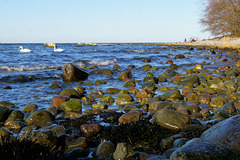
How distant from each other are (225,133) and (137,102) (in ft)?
14.9

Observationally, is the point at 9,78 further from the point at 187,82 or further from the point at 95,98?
the point at 187,82

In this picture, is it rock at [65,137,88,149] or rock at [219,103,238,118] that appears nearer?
rock at [65,137,88,149]

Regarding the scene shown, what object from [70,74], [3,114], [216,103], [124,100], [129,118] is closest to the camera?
[129,118]

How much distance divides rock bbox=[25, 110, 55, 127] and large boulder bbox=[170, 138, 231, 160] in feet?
12.2

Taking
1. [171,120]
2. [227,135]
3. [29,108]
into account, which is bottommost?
[29,108]

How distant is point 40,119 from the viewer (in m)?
5.78

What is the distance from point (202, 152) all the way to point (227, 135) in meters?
0.54

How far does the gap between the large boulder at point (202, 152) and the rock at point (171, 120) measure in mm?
1916

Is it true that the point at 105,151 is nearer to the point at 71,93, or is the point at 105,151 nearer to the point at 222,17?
the point at 71,93

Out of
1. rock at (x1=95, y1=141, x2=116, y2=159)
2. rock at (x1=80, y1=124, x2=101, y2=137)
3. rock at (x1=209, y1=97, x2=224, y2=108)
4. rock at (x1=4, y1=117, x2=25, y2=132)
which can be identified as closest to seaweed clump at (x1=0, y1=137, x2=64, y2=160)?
rock at (x1=95, y1=141, x2=116, y2=159)

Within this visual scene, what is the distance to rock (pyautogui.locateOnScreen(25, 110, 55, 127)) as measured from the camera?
5.68 metres

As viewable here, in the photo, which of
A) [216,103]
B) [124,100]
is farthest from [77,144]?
[216,103]

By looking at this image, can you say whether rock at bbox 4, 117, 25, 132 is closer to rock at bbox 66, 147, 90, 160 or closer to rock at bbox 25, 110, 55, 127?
rock at bbox 25, 110, 55, 127

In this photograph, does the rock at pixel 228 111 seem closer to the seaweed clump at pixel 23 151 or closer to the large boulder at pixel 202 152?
the large boulder at pixel 202 152
